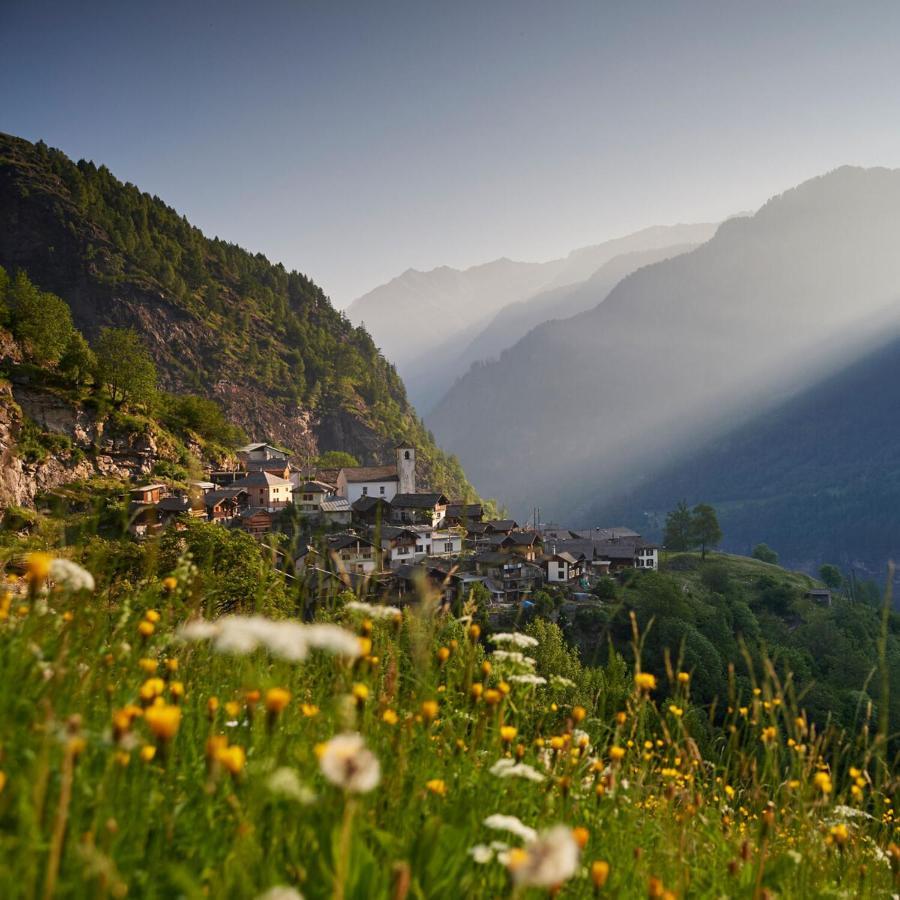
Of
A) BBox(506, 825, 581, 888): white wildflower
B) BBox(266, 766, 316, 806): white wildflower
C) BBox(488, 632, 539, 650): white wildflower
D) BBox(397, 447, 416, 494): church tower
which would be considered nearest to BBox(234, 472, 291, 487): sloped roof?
BBox(397, 447, 416, 494): church tower

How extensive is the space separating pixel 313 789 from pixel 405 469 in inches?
3045

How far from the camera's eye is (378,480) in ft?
258

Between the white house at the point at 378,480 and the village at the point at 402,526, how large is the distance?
13 cm

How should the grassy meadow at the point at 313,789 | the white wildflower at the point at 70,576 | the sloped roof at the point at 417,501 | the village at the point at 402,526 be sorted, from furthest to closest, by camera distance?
the sloped roof at the point at 417,501 < the village at the point at 402,526 < the white wildflower at the point at 70,576 < the grassy meadow at the point at 313,789

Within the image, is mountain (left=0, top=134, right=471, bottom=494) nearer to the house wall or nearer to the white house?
the white house

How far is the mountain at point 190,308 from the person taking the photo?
374 ft

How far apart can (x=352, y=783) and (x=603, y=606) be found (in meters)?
52.0

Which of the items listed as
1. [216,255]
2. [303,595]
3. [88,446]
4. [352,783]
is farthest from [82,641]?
[216,255]

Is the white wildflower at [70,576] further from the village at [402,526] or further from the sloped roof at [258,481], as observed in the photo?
the sloped roof at [258,481]

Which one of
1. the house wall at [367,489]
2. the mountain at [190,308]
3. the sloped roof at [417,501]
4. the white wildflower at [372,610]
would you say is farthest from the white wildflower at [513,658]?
the mountain at [190,308]

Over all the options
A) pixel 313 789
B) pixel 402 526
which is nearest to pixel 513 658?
pixel 313 789

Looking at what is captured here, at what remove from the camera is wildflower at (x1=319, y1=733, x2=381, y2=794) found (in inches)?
44.3

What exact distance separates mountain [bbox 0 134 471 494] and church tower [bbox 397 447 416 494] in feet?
112

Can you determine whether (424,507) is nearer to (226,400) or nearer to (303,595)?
(226,400)
